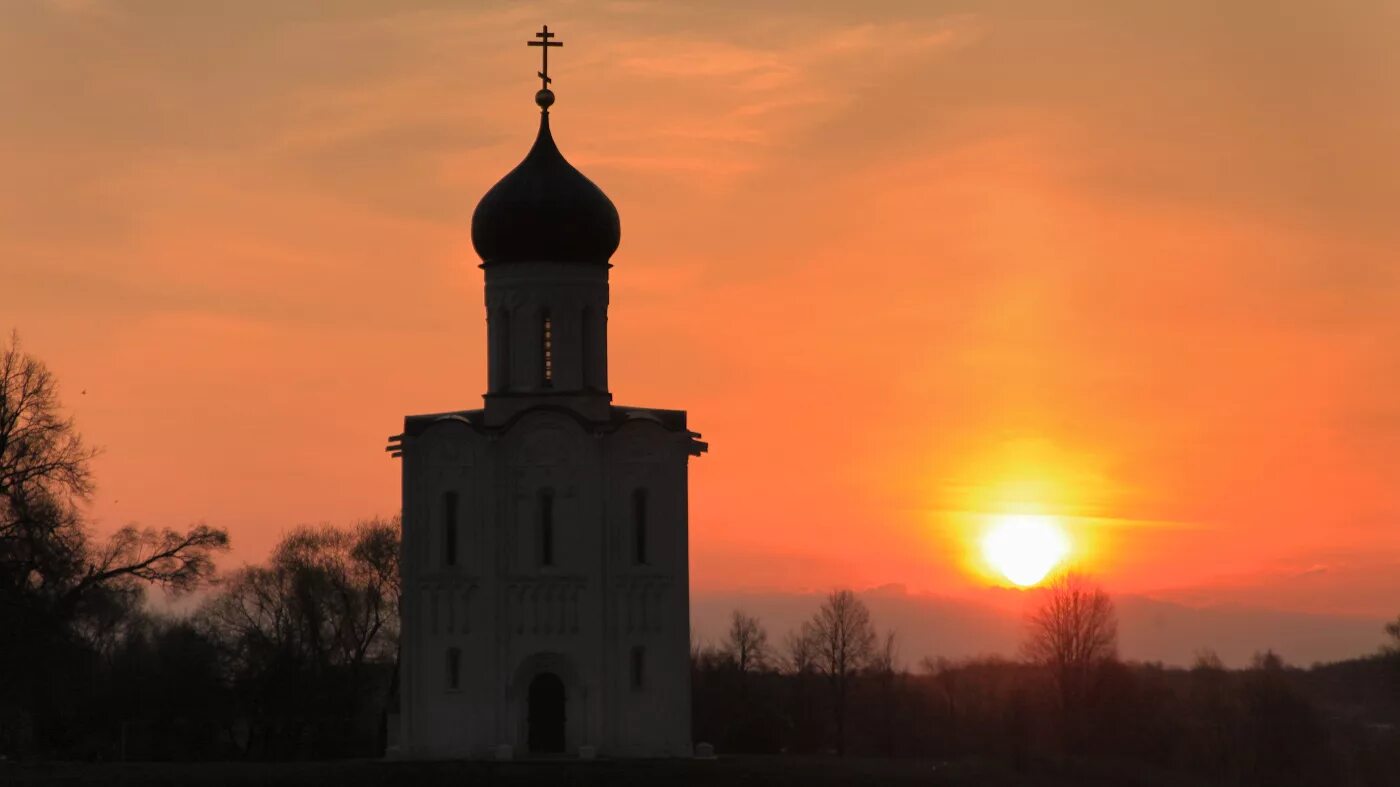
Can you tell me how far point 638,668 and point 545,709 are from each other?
189cm

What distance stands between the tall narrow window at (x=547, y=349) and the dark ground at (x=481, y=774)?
23.8 ft

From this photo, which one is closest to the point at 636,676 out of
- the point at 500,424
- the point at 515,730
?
the point at 515,730

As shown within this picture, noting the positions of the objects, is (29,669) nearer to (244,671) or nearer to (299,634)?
(244,671)

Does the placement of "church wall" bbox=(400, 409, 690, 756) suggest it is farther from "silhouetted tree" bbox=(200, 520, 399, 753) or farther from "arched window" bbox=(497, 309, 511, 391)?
"silhouetted tree" bbox=(200, 520, 399, 753)

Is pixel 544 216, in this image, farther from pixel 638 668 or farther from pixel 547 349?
pixel 638 668

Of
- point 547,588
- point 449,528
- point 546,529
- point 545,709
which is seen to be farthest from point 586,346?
point 545,709

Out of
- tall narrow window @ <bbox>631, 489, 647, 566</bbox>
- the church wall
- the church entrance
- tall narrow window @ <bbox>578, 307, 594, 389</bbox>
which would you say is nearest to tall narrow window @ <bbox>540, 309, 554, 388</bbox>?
tall narrow window @ <bbox>578, 307, 594, 389</bbox>

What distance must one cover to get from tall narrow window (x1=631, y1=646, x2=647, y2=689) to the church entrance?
134 cm

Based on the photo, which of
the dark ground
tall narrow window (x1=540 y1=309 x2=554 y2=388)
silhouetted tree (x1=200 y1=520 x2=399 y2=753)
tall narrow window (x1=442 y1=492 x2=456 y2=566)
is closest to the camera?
the dark ground

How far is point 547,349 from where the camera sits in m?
48.3

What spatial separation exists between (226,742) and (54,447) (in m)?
13.4

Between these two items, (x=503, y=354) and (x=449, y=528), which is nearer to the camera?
(x=449, y=528)

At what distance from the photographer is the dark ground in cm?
4375

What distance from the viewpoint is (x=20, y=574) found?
157 feet
